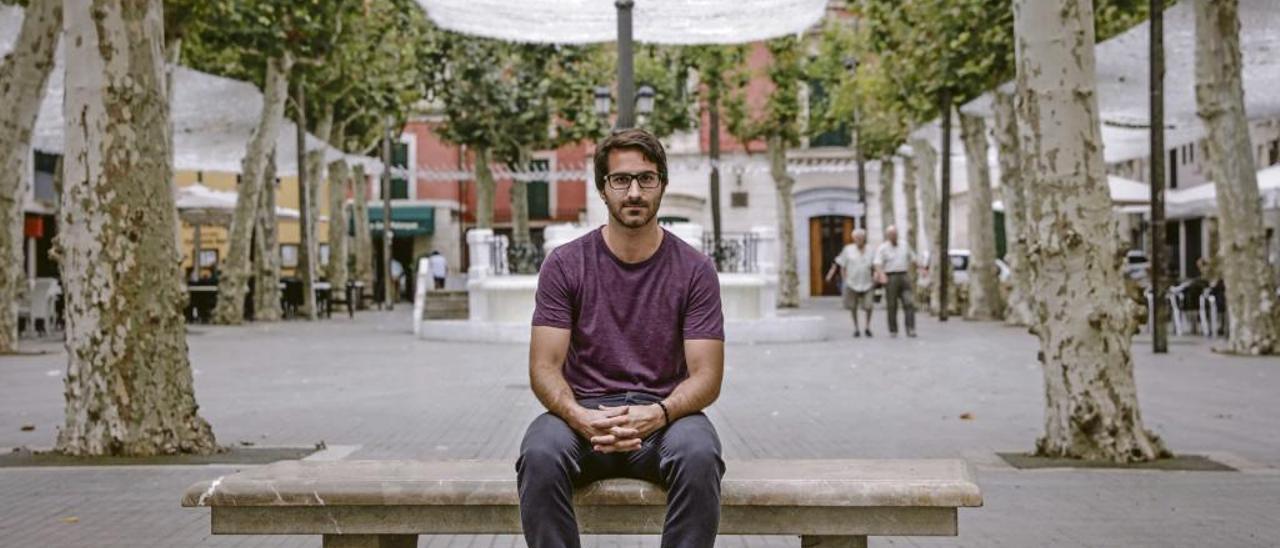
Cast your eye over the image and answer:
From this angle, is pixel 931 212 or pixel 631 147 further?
pixel 931 212

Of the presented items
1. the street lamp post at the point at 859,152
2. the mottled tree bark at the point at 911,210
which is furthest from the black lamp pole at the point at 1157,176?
the mottled tree bark at the point at 911,210

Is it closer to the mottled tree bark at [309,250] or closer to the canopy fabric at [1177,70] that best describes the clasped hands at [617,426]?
the canopy fabric at [1177,70]

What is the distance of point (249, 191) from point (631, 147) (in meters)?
26.0

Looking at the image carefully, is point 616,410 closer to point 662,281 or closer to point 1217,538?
point 662,281

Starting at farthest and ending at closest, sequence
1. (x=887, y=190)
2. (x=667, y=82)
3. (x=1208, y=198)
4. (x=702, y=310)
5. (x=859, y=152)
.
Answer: (x=887, y=190)
(x=667, y=82)
(x=859, y=152)
(x=1208, y=198)
(x=702, y=310)

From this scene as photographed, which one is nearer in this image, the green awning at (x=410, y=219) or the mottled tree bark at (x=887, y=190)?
the mottled tree bark at (x=887, y=190)

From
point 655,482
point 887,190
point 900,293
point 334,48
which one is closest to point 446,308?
point 334,48

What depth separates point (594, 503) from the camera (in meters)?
4.45

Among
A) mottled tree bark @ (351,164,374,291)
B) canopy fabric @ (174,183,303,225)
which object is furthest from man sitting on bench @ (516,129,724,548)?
mottled tree bark @ (351,164,374,291)

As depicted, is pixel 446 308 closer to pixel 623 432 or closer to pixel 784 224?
pixel 784 224

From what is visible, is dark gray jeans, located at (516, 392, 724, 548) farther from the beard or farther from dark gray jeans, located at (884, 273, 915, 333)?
dark gray jeans, located at (884, 273, 915, 333)

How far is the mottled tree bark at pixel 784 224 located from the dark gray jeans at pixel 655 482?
37.0 meters

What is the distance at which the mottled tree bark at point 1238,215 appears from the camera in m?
18.1

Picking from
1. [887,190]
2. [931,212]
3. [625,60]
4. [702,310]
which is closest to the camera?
[702,310]
